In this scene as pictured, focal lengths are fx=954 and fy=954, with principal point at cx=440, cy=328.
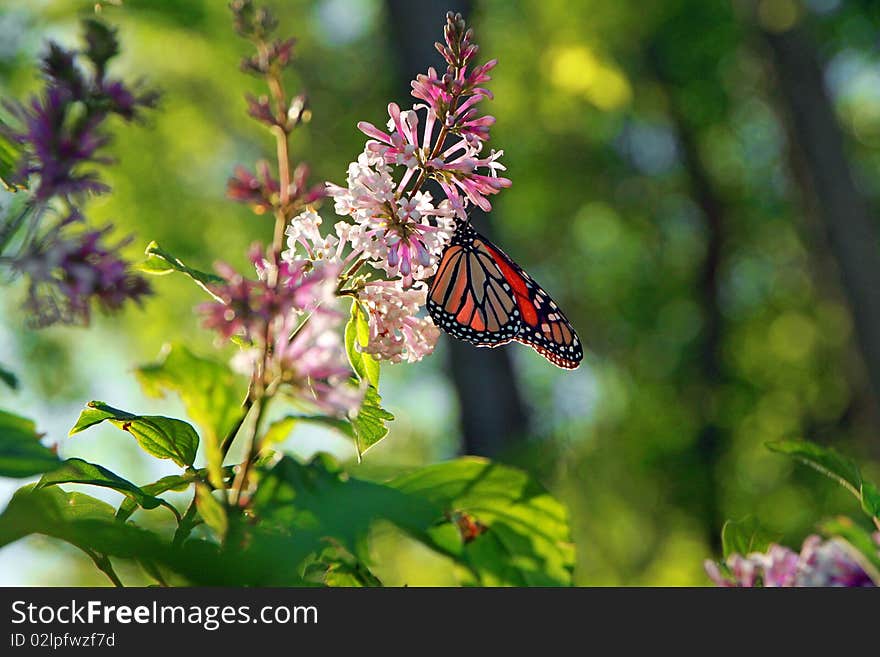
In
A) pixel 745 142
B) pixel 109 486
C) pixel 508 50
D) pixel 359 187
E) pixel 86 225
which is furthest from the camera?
pixel 745 142

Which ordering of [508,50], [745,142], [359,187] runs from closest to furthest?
[359,187]
[508,50]
[745,142]

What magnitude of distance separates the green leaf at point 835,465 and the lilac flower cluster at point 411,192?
Answer: 405 millimetres

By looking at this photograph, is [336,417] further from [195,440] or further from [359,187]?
[359,187]

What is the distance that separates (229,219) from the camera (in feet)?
30.0

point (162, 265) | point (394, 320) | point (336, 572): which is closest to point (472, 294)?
point (394, 320)

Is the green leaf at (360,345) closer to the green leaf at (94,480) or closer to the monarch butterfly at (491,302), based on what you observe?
the green leaf at (94,480)

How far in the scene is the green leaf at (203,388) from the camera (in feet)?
2.29

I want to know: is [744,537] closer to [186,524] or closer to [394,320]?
[394,320]

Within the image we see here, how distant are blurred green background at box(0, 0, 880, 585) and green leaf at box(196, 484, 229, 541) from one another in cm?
730

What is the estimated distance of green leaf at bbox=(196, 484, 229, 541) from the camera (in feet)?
2.27

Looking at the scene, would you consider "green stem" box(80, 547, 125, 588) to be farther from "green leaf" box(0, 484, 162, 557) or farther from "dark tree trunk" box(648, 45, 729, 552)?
"dark tree trunk" box(648, 45, 729, 552)

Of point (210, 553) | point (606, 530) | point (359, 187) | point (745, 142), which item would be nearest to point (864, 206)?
point (745, 142)

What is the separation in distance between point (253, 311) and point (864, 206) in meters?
5.83

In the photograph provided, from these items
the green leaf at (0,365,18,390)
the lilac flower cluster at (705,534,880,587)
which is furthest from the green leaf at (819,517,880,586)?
the green leaf at (0,365,18,390)
